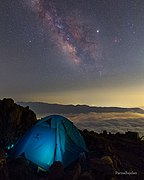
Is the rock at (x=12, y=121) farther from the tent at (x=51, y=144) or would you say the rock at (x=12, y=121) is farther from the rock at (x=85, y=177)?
the rock at (x=85, y=177)

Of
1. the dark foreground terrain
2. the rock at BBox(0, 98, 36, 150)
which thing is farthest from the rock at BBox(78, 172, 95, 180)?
the rock at BBox(0, 98, 36, 150)

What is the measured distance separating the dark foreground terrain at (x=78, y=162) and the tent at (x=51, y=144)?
19.6 inches

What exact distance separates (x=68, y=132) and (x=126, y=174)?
4.21m

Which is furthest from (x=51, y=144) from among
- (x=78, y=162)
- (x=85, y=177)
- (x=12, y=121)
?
(x=12, y=121)

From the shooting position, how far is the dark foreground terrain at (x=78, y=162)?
460 inches

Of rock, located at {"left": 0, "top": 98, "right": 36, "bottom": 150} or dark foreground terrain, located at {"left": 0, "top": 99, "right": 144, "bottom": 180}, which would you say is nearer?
dark foreground terrain, located at {"left": 0, "top": 99, "right": 144, "bottom": 180}

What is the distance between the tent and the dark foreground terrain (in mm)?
497

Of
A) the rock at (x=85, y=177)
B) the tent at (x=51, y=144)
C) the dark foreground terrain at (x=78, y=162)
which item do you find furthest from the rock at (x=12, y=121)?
the rock at (x=85, y=177)

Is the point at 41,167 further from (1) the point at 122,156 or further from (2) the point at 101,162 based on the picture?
(1) the point at 122,156

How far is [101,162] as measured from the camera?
41.6ft

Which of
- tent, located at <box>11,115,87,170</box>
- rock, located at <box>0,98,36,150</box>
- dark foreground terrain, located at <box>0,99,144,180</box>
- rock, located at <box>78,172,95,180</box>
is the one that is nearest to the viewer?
rock, located at <box>78,172,95,180</box>

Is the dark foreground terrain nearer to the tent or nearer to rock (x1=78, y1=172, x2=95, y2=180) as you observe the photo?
rock (x1=78, y1=172, x2=95, y2=180)

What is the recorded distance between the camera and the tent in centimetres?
1374

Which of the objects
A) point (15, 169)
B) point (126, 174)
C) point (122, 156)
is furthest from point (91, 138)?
point (15, 169)
